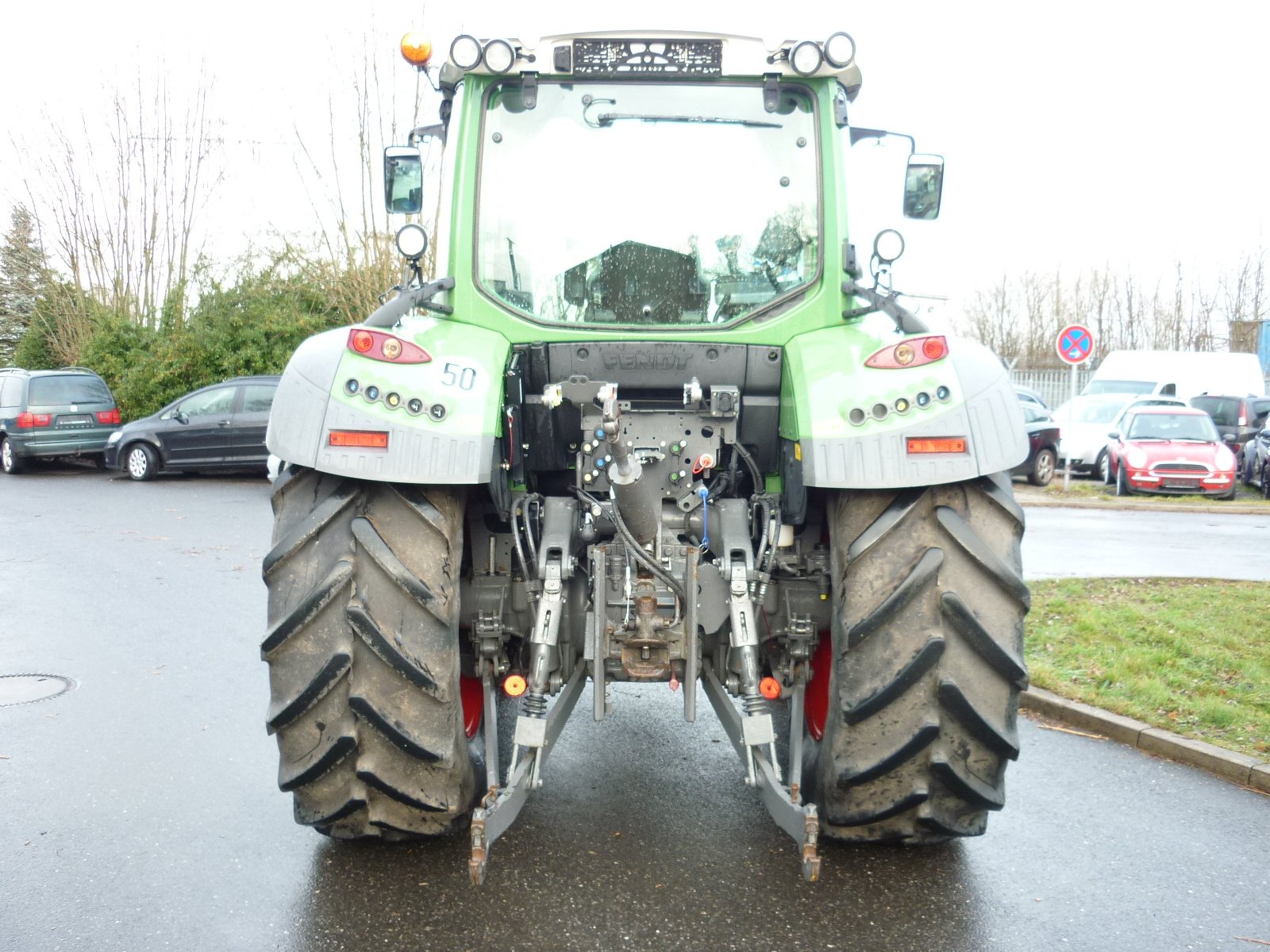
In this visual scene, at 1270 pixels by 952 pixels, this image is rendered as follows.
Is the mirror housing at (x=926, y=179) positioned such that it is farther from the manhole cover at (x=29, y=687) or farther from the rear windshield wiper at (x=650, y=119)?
the manhole cover at (x=29, y=687)

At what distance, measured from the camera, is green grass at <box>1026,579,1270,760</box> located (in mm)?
5695

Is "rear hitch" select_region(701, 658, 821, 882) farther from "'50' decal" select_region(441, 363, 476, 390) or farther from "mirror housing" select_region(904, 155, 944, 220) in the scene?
"mirror housing" select_region(904, 155, 944, 220)

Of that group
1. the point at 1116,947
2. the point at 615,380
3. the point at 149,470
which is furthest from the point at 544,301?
the point at 149,470

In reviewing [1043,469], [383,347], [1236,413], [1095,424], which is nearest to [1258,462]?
[1095,424]

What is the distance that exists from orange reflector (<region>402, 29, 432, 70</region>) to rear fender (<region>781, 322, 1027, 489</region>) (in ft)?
6.24

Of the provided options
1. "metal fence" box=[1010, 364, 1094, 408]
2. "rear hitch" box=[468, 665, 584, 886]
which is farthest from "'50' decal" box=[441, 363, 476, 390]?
"metal fence" box=[1010, 364, 1094, 408]

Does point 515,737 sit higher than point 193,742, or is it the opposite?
point 515,737

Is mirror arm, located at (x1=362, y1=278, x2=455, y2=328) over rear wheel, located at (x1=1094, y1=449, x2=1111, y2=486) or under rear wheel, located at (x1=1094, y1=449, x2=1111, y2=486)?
over

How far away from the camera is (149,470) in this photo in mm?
19156

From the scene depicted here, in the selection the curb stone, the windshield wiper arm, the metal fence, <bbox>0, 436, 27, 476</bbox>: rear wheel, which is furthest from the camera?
the metal fence

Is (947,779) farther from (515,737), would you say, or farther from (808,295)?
(808,295)

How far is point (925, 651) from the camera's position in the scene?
333 centimetres

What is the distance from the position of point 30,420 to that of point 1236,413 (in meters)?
24.9

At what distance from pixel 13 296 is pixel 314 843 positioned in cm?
3742
